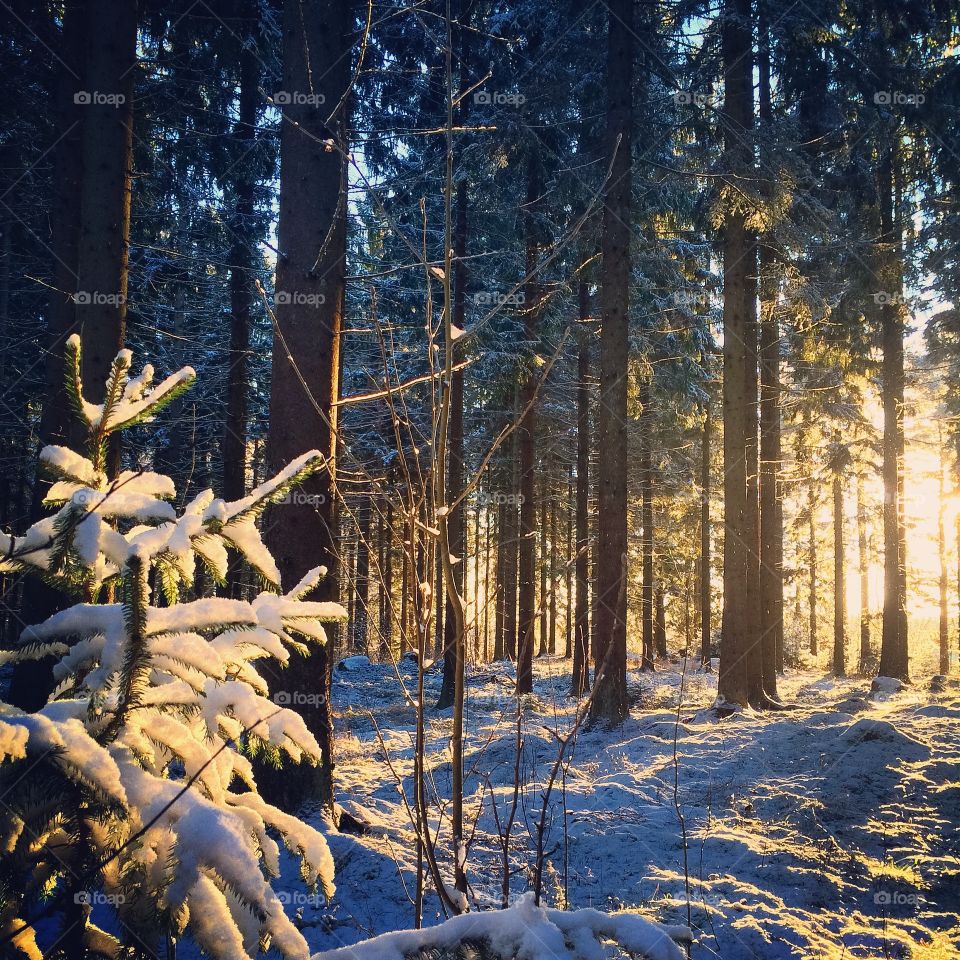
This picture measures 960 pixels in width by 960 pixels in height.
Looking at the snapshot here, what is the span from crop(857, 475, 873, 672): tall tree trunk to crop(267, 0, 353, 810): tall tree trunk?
67.0ft

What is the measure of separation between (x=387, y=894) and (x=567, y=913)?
7.68ft

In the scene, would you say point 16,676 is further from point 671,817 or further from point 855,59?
point 855,59

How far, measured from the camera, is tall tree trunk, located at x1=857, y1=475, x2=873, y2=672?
21.5 meters

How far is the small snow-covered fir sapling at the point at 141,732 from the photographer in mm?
1396

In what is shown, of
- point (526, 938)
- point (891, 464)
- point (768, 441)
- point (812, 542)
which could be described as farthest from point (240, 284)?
point (812, 542)

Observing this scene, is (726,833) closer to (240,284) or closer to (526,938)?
(526,938)

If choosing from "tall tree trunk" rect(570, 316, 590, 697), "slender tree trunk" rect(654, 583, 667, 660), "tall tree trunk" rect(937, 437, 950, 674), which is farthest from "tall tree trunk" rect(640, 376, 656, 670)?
"tall tree trunk" rect(937, 437, 950, 674)

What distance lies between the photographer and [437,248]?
14.0 metres

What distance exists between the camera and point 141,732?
165 cm

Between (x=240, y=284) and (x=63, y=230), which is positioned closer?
(x=63, y=230)

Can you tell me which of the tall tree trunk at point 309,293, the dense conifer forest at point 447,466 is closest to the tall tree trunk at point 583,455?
the dense conifer forest at point 447,466

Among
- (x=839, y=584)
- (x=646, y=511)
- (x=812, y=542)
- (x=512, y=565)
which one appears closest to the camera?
(x=512, y=565)

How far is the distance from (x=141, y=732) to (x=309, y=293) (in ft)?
13.3

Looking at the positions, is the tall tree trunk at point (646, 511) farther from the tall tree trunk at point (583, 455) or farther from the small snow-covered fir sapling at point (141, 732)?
the small snow-covered fir sapling at point (141, 732)
